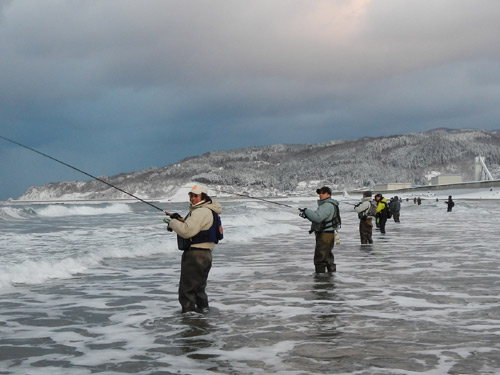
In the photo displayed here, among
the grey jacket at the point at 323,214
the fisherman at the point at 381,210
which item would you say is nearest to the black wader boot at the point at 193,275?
the grey jacket at the point at 323,214

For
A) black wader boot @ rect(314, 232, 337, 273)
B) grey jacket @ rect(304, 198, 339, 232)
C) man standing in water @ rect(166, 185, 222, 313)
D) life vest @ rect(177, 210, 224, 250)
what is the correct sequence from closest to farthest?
man standing in water @ rect(166, 185, 222, 313) < life vest @ rect(177, 210, 224, 250) < grey jacket @ rect(304, 198, 339, 232) < black wader boot @ rect(314, 232, 337, 273)

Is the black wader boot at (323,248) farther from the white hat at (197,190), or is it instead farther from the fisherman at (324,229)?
the white hat at (197,190)

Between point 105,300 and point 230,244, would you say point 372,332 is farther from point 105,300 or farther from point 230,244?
point 230,244

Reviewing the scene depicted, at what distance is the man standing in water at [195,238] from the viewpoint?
24.0ft

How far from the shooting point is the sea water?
5426 mm

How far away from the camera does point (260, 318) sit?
7.45 metres

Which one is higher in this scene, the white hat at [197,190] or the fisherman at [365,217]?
the white hat at [197,190]

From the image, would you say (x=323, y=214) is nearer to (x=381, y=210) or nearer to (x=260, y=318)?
(x=260, y=318)

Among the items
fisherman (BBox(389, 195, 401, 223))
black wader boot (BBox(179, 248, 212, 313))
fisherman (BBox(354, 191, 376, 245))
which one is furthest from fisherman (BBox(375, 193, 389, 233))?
black wader boot (BBox(179, 248, 212, 313))

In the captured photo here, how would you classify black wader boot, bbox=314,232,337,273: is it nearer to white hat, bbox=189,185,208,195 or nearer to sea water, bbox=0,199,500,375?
sea water, bbox=0,199,500,375

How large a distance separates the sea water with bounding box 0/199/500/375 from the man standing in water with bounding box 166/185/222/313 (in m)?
0.40

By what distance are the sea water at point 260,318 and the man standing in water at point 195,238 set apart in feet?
1.32

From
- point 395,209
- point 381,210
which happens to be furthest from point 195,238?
point 395,209

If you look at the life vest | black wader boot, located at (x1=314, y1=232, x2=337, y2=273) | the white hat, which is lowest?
black wader boot, located at (x1=314, y1=232, x2=337, y2=273)
